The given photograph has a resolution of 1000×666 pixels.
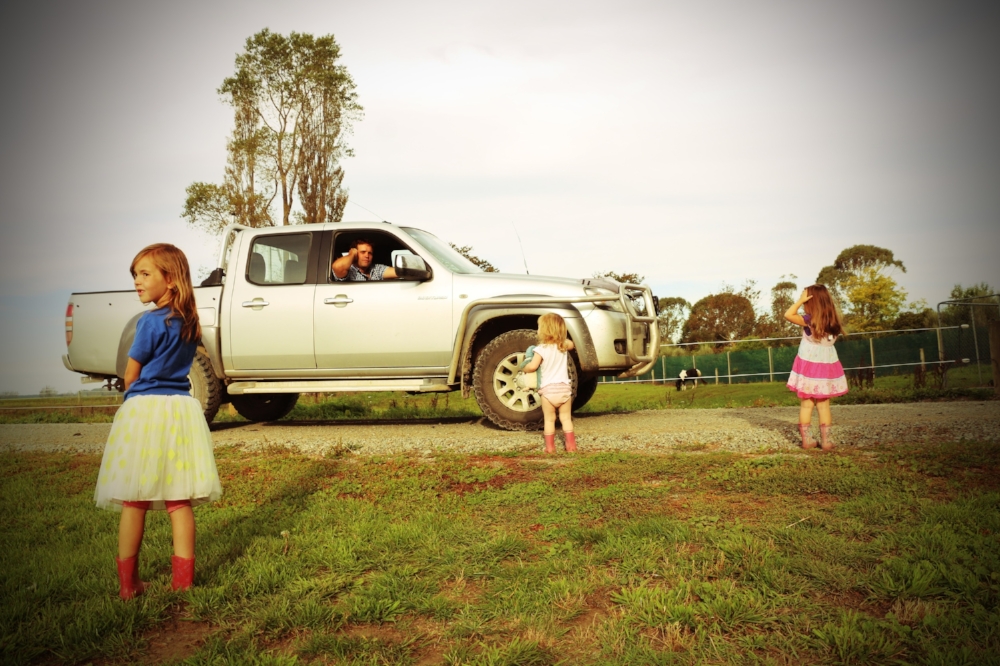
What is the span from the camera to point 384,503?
4.48 meters

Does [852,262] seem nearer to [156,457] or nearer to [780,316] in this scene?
[780,316]

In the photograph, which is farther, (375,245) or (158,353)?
(375,245)

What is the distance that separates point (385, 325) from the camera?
7.64 metres

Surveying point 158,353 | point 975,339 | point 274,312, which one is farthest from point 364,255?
point 975,339

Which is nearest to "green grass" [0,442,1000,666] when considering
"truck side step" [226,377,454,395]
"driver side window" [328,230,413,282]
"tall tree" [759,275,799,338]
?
"truck side step" [226,377,454,395]

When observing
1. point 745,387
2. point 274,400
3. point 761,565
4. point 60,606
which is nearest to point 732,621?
point 761,565

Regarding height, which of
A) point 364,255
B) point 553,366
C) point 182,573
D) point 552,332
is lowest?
point 182,573

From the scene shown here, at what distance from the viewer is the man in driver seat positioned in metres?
7.93

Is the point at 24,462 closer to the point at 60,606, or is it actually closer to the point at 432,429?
the point at 432,429

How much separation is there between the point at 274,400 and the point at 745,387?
17.0m

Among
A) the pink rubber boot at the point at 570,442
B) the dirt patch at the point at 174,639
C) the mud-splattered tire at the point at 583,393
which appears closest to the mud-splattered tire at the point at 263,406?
the mud-splattered tire at the point at 583,393

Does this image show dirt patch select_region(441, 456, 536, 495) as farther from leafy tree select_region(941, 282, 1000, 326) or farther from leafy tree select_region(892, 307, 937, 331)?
leafy tree select_region(892, 307, 937, 331)

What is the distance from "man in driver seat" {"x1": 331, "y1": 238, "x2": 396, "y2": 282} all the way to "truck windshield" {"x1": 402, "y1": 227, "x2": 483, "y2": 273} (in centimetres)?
48

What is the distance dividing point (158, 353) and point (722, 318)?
147 ft
